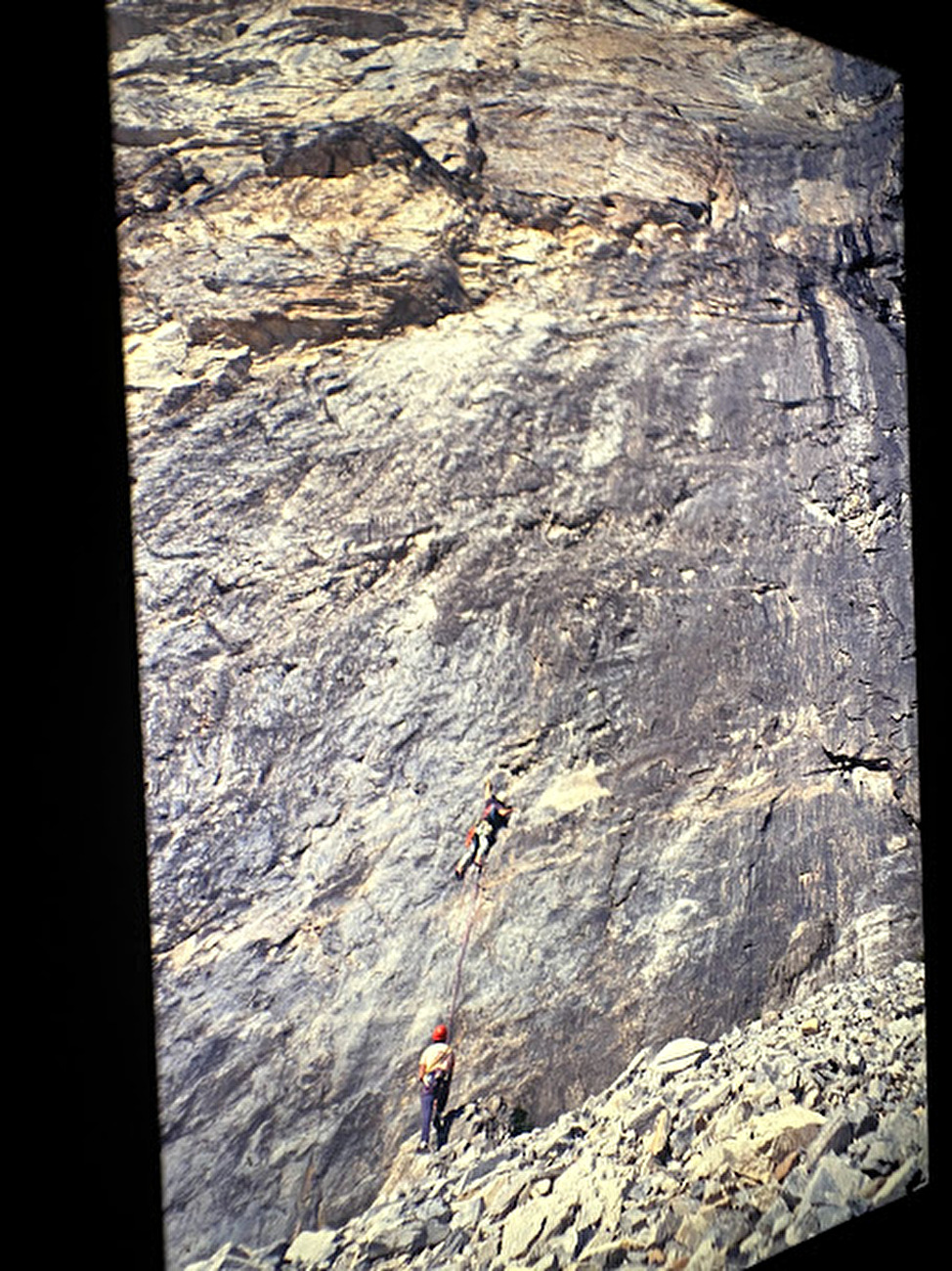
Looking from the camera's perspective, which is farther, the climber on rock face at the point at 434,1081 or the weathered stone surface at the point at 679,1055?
the weathered stone surface at the point at 679,1055

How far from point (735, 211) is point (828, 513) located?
720mm

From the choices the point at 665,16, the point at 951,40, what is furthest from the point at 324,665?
the point at 951,40

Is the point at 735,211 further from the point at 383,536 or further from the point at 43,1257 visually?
the point at 43,1257

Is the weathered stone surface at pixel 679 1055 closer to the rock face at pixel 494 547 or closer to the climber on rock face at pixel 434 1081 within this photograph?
the rock face at pixel 494 547

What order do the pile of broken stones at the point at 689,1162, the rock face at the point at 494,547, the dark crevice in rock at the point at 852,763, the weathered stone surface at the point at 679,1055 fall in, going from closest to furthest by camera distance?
1. the rock face at the point at 494,547
2. the pile of broken stones at the point at 689,1162
3. the weathered stone surface at the point at 679,1055
4. the dark crevice in rock at the point at 852,763

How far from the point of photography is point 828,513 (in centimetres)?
245

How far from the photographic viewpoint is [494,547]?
2045mm

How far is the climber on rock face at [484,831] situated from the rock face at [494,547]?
0.09ft

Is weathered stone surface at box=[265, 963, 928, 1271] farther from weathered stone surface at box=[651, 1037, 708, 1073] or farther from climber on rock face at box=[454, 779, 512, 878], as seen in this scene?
climber on rock face at box=[454, 779, 512, 878]

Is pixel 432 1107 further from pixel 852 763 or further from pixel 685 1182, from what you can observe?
pixel 852 763

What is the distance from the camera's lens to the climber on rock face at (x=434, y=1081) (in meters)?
1.92

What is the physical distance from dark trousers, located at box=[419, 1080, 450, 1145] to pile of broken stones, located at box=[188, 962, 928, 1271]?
0.04 metres

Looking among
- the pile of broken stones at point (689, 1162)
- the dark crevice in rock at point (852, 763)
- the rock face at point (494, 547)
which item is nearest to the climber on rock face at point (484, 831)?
the rock face at point (494, 547)

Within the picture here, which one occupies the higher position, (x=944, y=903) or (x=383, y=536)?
(x=383, y=536)
